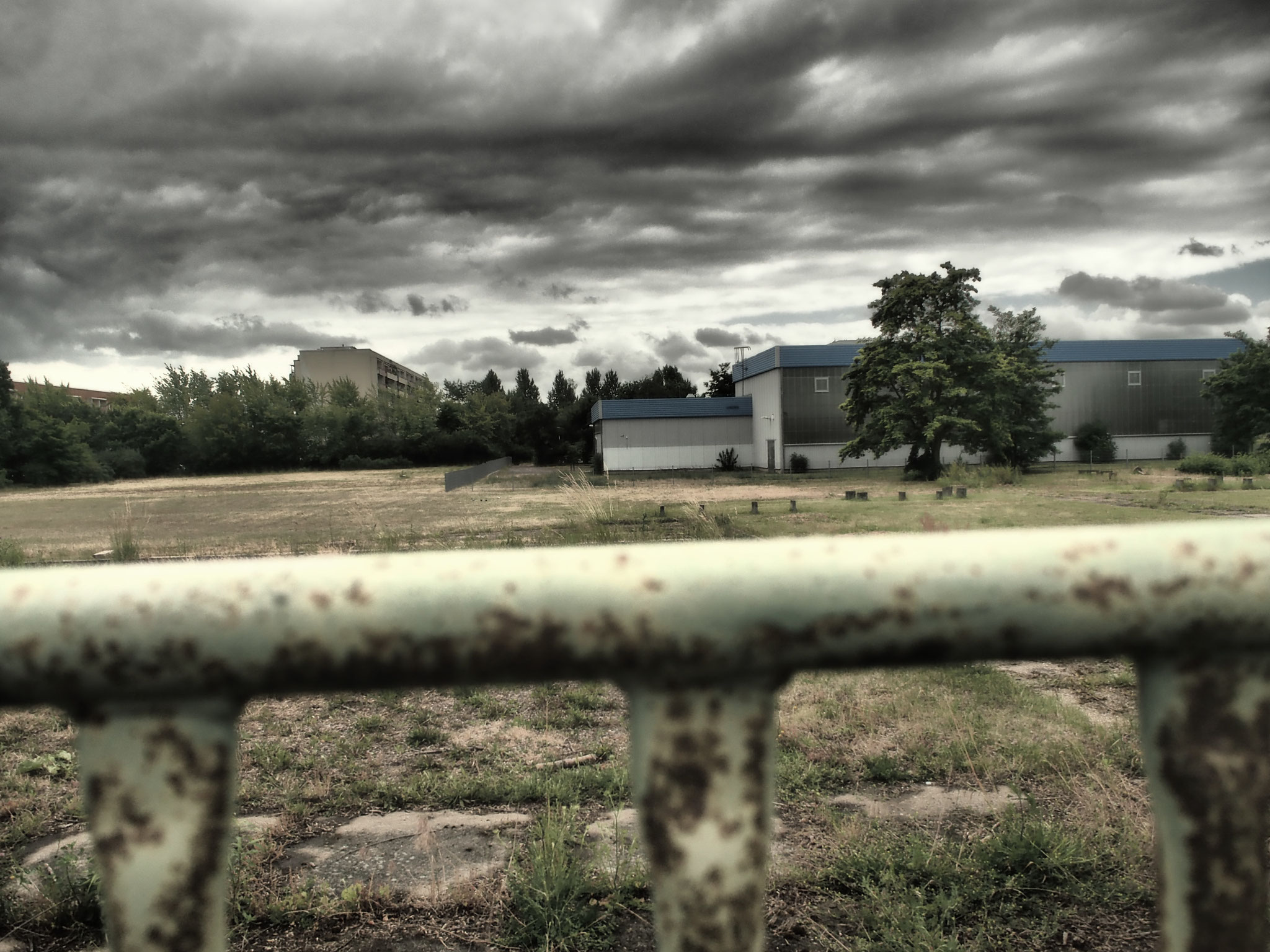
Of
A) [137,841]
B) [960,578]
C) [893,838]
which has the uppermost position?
[960,578]

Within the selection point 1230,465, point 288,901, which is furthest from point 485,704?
point 1230,465

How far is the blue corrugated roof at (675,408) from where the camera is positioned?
46.1m

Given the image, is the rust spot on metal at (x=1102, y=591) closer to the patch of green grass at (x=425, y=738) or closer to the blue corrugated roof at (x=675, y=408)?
the patch of green grass at (x=425, y=738)

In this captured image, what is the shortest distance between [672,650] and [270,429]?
219 ft

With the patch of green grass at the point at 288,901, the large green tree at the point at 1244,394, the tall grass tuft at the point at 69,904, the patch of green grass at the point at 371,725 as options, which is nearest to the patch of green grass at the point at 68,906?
the tall grass tuft at the point at 69,904

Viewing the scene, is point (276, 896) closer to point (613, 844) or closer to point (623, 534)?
point (613, 844)

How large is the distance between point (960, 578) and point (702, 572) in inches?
6.6

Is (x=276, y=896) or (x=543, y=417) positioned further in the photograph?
(x=543, y=417)

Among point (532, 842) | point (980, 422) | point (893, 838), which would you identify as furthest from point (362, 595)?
point (980, 422)

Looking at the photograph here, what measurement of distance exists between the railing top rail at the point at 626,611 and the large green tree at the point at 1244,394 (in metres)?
42.7

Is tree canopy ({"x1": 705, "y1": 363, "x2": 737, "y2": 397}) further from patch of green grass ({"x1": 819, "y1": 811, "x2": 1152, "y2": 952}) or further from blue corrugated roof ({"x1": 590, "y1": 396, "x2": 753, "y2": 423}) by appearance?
patch of green grass ({"x1": 819, "y1": 811, "x2": 1152, "y2": 952})

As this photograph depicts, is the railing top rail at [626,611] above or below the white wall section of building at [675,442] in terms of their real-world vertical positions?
below

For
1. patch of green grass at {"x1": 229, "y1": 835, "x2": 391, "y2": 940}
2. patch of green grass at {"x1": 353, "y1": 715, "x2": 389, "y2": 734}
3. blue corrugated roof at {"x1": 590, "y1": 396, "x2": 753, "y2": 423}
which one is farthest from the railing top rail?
blue corrugated roof at {"x1": 590, "y1": 396, "x2": 753, "y2": 423}

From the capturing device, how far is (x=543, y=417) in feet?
240
